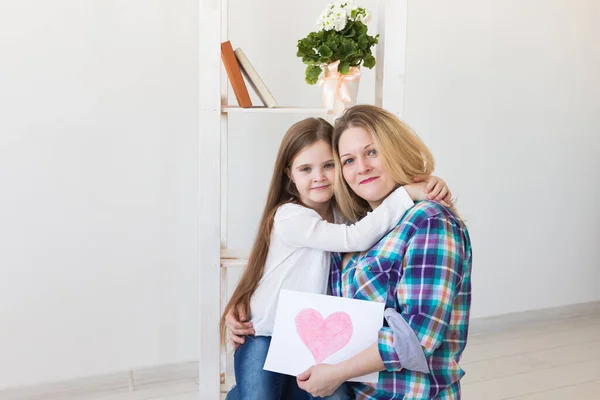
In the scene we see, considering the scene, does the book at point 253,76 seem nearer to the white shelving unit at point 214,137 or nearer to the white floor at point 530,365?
the white shelving unit at point 214,137

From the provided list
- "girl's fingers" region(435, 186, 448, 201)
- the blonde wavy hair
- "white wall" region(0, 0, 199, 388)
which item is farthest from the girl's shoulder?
"white wall" region(0, 0, 199, 388)

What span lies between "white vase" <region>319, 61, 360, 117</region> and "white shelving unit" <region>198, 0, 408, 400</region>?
0.28 ft

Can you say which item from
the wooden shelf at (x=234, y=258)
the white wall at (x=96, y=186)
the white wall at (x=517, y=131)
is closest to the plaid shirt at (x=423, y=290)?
the wooden shelf at (x=234, y=258)

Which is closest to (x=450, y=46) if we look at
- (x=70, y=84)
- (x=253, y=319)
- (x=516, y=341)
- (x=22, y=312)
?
(x=516, y=341)

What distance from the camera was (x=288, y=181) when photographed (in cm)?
181

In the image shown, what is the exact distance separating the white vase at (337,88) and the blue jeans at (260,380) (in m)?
0.79

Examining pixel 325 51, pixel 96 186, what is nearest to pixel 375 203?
pixel 325 51

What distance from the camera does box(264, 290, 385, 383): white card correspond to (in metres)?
1.41

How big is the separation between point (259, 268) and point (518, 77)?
221 cm

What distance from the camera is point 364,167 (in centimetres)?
152

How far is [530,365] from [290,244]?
1819mm

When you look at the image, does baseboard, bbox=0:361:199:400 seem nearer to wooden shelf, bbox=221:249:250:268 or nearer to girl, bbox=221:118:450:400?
wooden shelf, bbox=221:249:250:268

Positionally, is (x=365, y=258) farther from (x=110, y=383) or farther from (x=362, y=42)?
(x=110, y=383)

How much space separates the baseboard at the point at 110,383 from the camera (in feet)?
8.11
